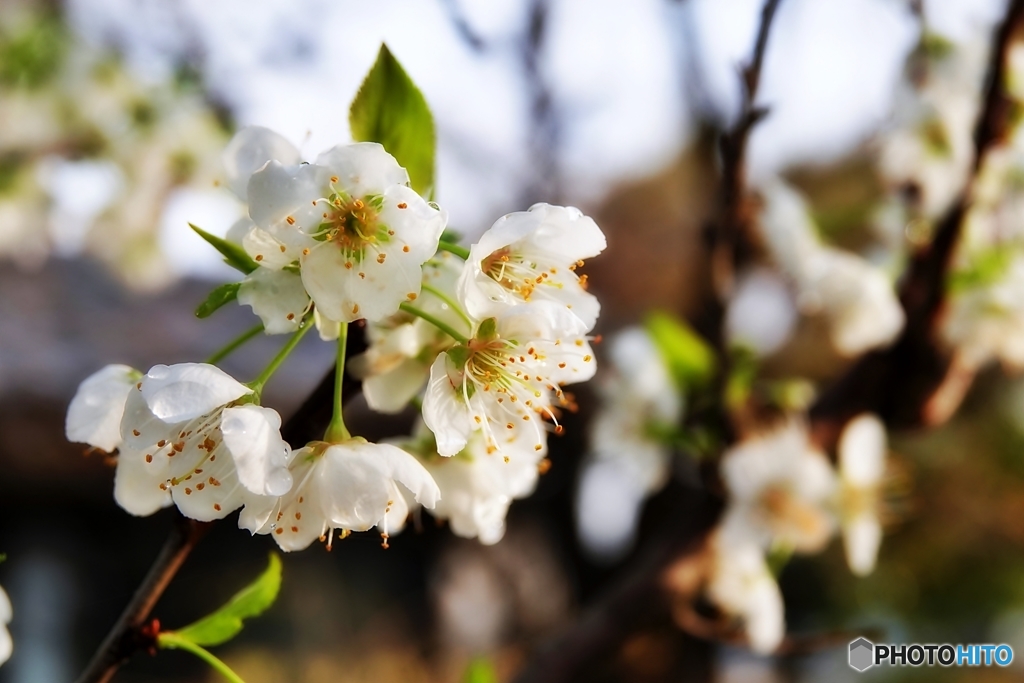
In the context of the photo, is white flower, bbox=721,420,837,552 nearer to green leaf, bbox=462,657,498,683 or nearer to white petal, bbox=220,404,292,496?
green leaf, bbox=462,657,498,683

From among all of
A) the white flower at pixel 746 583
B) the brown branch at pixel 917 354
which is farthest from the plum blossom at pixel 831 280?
the white flower at pixel 746 583

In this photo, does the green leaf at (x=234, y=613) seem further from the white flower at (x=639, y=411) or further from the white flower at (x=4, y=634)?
the white flower at (x=639, y=411)

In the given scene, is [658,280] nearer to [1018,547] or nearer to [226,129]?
[1018,547]

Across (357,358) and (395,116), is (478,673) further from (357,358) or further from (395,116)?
(395,116)

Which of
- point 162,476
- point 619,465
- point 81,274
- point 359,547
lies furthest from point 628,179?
point 162,476

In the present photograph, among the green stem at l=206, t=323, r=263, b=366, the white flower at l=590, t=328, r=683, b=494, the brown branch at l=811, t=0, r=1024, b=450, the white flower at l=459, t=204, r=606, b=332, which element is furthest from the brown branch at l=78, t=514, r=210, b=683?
the brown branch at l=811, t=0, r=1024, b=450

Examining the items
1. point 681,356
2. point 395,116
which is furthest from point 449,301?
point 681,356

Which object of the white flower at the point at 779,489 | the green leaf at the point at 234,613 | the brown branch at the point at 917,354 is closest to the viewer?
the green leaf at the point at 234,613
